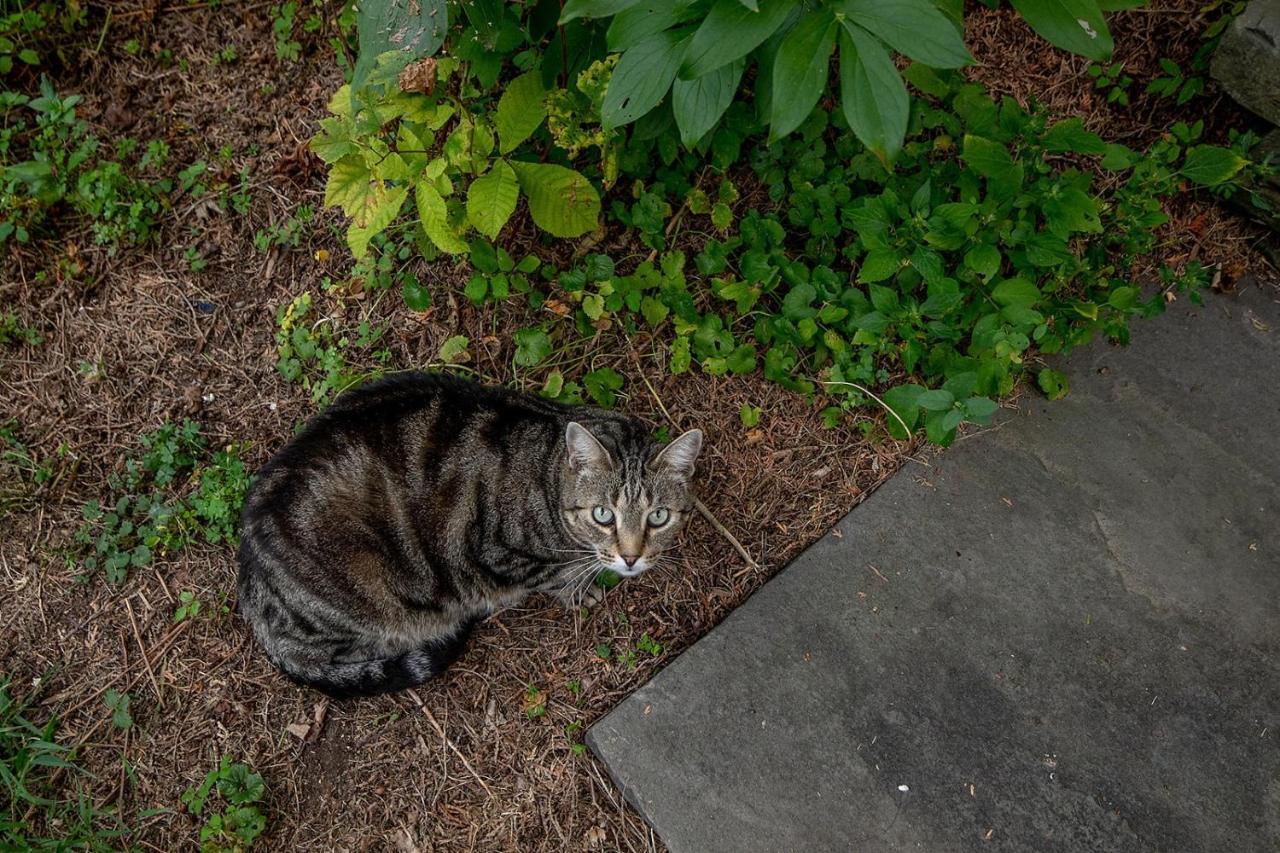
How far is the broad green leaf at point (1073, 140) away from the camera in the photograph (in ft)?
8.41

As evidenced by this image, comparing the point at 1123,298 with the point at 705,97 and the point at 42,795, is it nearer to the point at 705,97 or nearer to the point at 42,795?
the point at 705,97

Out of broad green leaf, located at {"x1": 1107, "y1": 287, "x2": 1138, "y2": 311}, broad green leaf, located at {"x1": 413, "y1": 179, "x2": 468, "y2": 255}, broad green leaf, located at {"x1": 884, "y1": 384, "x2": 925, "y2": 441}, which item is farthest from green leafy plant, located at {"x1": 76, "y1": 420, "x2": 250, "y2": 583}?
broad green leaf, located at {"x1": 1107, "y1": 287, "x2": 1138, "y2": 311}

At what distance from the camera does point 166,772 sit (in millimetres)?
2670

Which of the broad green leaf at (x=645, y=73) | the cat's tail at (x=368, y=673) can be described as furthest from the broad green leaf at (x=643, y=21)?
the cat's tail at (x=368, y=673)

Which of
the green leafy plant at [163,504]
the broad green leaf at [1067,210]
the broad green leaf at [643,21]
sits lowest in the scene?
the green leafy plant at [163,504]

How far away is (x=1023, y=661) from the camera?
8.82 feet

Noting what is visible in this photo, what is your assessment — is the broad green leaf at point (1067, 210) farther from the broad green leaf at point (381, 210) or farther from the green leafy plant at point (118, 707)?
the green leafy plant at point (118, 707)

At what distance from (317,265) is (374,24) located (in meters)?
1.61

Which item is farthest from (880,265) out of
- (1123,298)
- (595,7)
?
(595,7)

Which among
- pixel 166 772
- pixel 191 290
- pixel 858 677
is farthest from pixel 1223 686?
pixel 191 290

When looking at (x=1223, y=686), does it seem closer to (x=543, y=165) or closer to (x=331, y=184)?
(x=543, y=165)

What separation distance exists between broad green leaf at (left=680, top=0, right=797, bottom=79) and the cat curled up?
1.10 metres

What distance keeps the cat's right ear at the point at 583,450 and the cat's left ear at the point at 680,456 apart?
0.54ft

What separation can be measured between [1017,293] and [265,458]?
2.79 metres
